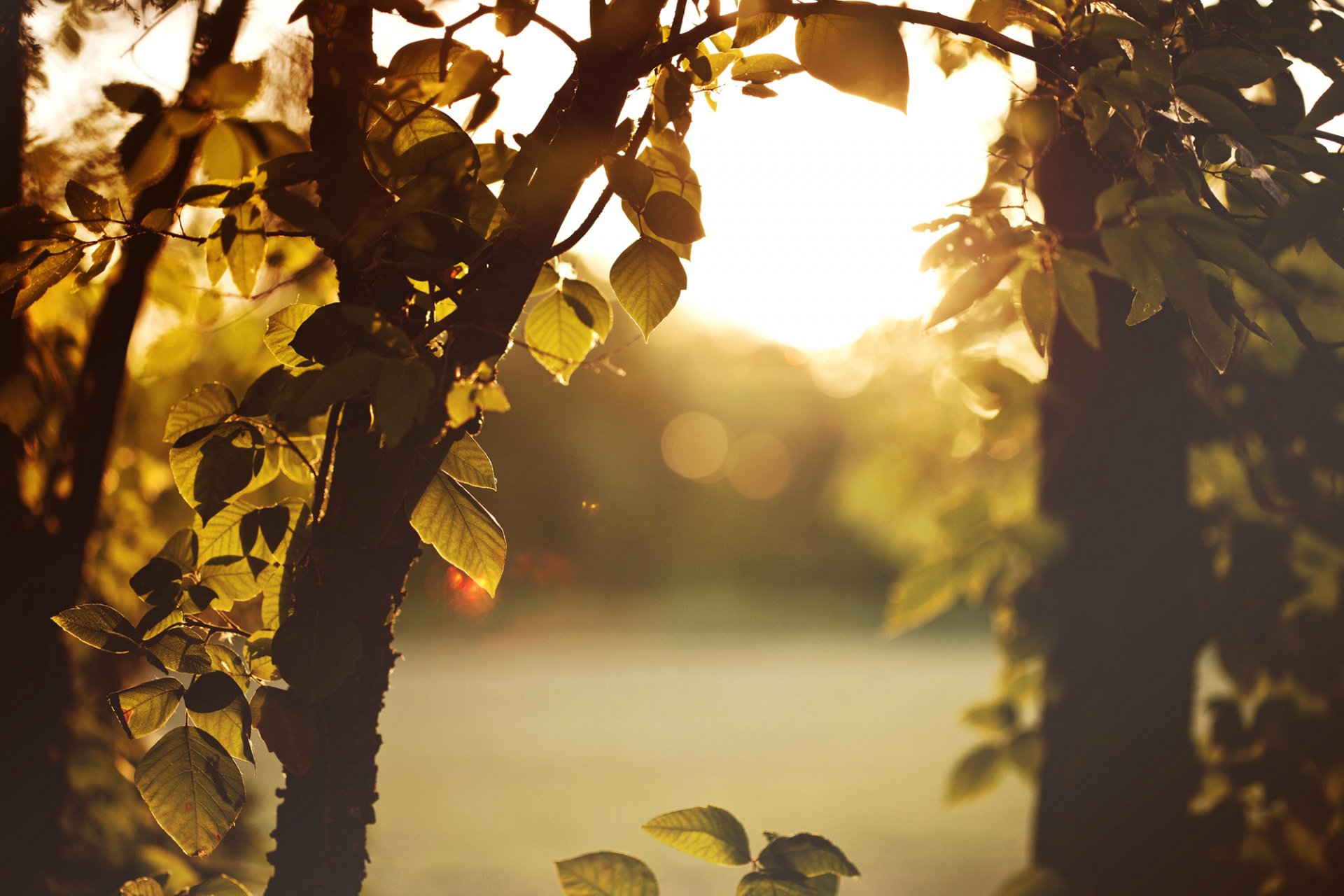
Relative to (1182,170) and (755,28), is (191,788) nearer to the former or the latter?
(755,28)

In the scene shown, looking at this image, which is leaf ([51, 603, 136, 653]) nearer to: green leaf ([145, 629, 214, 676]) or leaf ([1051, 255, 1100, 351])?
green leaf ([145, 629, 214, 676])

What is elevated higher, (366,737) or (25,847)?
(366,737)

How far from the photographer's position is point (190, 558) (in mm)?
738

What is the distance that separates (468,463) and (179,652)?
27 centimetres

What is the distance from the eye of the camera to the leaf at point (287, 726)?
25.7 inches

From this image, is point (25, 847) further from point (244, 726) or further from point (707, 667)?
point (707, 667)

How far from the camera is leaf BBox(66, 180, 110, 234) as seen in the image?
2.20ft

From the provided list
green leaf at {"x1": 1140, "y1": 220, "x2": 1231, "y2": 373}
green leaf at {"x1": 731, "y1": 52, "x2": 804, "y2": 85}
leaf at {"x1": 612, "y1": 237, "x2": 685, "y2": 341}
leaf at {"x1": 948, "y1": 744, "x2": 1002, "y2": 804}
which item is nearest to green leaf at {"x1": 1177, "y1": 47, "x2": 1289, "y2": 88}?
green leaf at {"x1": 1140, "y1": 220, "x2": 1231, "y2": 373}

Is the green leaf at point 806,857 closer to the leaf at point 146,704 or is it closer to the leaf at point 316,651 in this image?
the leaf at point 316,651

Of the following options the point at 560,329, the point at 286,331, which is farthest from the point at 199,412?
the point at 560,329

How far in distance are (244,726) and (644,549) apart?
609 inches

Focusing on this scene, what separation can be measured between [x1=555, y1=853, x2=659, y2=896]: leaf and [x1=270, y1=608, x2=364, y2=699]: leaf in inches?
8.9

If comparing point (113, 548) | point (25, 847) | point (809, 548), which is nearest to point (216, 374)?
point (113, 548)

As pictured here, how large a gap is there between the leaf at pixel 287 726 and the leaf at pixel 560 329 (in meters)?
0.35
